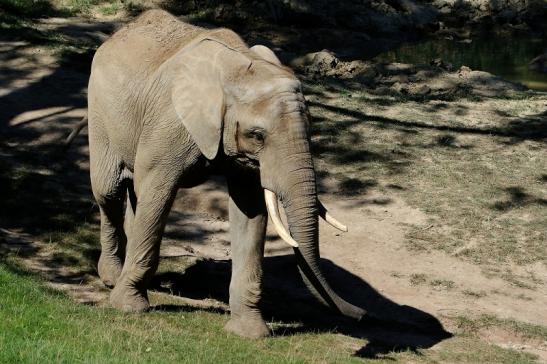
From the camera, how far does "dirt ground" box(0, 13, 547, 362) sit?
10953 mm

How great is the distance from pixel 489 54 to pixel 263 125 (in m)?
23.2

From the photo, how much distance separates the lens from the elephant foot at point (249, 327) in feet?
30.8

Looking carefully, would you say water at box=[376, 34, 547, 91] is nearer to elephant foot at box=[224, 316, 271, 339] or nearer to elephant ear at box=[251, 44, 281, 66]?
elephant ear at box=[251, 44, 281, 66]

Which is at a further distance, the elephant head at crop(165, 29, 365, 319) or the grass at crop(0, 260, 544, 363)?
the elephant head at crop(165, 29, 365, 319)

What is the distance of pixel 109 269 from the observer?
1095cm

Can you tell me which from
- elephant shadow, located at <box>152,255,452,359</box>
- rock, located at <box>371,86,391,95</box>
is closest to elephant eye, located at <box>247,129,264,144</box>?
elephant shadow, located at <box>152,255,452,359</box>

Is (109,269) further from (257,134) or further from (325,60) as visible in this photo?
(325,60)

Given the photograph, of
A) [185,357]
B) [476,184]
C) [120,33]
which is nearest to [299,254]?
[185,357]

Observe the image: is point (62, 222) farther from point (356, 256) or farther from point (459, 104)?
point (459, 104)

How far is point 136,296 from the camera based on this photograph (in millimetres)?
9906

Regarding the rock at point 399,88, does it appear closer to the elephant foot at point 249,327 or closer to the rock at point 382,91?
the rock at point 382,91

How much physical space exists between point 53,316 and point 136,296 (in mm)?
1832

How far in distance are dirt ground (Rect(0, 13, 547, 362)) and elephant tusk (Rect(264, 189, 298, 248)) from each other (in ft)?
7.48

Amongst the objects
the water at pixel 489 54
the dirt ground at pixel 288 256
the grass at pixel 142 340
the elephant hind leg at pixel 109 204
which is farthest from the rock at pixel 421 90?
the elephant hind leg at pixel 109 204
